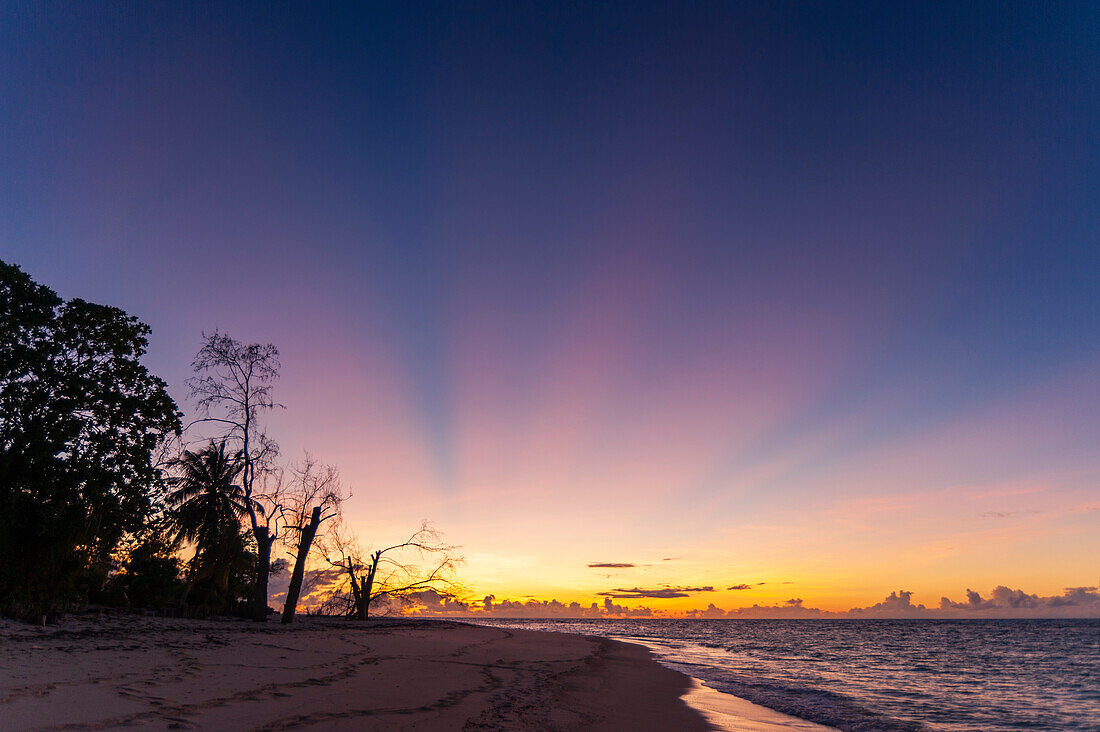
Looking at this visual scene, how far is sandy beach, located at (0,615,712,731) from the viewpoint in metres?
6.67

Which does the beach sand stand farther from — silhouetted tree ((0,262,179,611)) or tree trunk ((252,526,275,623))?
tree trunk ((252,526,275,623))

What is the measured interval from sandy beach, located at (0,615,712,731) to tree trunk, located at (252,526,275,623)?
26.3 ft

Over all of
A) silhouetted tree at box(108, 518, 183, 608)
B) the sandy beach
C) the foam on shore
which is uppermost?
silhouetted tree at box(108, 518, 183, 608)

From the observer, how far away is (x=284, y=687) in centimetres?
888

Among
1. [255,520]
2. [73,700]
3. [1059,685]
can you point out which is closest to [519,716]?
[73,700]

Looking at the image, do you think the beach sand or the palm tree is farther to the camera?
the palm tree

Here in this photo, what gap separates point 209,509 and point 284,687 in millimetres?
22810

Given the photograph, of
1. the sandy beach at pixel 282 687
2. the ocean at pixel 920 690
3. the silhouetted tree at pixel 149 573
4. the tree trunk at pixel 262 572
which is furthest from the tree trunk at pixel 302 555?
the ocean at pixel 920 690

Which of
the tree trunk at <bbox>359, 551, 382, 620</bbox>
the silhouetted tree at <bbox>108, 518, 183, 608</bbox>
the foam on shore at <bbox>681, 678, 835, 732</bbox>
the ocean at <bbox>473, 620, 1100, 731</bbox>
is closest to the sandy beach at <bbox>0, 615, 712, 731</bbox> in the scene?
the foam on shore at <bbox>681, 678, 835, 732</bbox>

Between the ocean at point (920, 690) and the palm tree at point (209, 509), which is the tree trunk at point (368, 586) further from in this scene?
the ocean at point (920, 690)

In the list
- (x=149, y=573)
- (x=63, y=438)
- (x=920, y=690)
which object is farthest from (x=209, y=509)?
(x=920, y=690)

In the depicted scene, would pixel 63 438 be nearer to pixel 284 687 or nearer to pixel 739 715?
pixel 284 687

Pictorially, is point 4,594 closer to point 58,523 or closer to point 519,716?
point 58,523

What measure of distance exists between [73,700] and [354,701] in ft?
11.5
